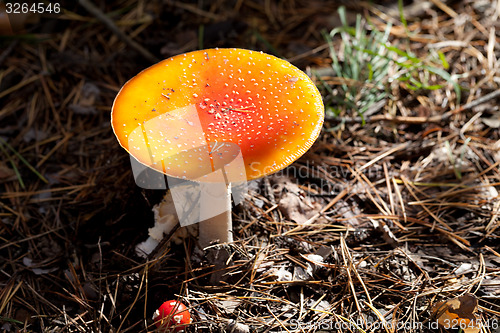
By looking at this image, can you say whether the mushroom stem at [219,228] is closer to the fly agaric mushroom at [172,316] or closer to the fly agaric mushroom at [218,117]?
the fly agaric mushroom at [218,117]

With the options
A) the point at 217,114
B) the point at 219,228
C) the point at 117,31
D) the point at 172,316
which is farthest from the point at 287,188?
the point at 117,31

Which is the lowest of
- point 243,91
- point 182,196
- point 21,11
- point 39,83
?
point 182,196

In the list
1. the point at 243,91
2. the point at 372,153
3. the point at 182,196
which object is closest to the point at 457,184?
the point at 372,153

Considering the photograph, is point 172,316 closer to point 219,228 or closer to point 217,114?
point 219,228

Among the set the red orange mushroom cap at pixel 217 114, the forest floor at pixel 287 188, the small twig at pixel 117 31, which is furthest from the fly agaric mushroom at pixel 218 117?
the small twig at pixel 117 31

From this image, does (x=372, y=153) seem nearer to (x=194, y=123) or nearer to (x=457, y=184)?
(x=457, y=184)

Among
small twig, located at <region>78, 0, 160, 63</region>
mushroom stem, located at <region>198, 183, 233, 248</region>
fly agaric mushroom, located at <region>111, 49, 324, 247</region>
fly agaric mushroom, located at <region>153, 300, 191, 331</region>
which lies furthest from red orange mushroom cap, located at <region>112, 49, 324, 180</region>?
small twig, located at <region>78, 0, 160, 63</region>

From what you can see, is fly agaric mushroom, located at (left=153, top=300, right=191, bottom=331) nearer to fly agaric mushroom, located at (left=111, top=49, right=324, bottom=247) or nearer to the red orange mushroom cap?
fly agaric mushroom, located at (left=111, top=49, right=324, bottom=247)
